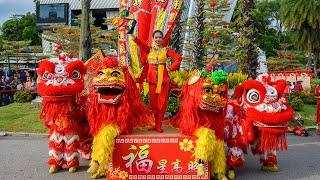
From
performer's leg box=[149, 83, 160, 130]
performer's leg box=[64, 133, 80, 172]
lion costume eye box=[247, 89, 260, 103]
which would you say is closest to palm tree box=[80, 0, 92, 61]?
performer's leg box=[64, 133, 80, 172]

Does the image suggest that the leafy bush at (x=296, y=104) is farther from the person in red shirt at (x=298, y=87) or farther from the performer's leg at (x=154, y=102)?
the performer's leg at (x=154, y=102)

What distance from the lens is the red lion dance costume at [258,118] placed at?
22.7ft

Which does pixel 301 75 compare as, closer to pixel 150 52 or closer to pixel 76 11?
pixel 150 52

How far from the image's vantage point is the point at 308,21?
127 feet

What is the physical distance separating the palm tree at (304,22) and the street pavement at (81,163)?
97.0ft

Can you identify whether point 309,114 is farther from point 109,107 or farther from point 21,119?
point 109,107

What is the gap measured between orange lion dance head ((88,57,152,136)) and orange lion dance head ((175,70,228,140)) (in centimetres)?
84

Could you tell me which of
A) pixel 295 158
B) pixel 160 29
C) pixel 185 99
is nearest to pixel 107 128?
pixel 185 99

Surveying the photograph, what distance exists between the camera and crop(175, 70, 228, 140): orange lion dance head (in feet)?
21.0

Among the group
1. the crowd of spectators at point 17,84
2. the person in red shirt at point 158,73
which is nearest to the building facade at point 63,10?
the crowd of spectators at point 17,84

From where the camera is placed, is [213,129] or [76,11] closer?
[213,129]

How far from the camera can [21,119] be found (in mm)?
13633

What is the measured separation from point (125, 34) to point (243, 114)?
2.56m

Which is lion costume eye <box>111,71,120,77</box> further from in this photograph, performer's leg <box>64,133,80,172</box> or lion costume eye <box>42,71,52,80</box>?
performer's leg <box>64,133,80,172</box>
